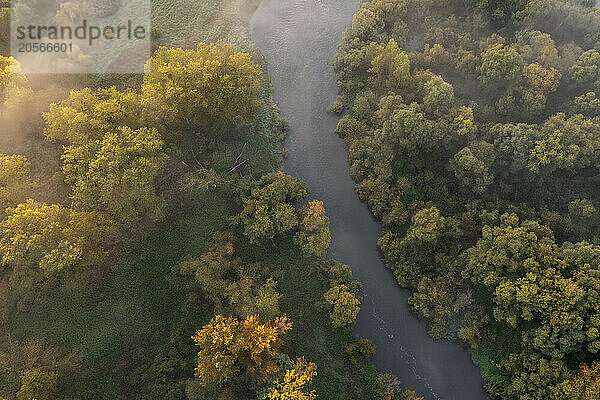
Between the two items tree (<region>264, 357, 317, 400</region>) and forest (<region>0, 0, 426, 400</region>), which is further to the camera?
forest (<region>0, 0, 426, 400</region>)

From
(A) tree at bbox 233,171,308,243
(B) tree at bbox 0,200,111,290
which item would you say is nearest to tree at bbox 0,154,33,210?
(B) tree at bbox 0,200,111,290

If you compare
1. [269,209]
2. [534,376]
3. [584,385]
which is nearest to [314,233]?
[269,209]

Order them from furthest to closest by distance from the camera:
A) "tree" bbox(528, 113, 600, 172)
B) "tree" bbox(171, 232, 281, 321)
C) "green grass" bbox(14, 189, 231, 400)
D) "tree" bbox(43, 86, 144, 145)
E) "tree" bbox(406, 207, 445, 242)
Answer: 1. "tree" bbox(406, 207, 445, 242)
2. "tree" bbox(528, 113, 600, 172)
3. "tree" bbox(43, 86, 144, 145)
4. "green grass" bbox(14, 189, 231, 400)
5. "tree" bbox(171, 232, 281, 321)

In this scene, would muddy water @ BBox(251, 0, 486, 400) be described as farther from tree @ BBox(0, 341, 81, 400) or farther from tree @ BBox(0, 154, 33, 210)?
tree @ BBox(0, 154, 33, 210)

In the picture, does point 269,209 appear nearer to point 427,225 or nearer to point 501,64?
Answer: point 427,225

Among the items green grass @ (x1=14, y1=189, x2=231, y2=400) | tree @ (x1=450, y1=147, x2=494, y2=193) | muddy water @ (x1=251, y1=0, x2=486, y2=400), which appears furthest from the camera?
tree @ (x1=450, y1=147, x2=494, y2=193)

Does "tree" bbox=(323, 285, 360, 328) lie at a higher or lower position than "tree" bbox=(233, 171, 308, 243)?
lower
